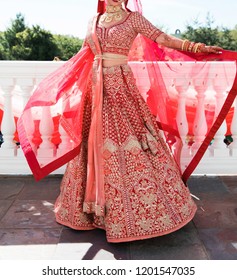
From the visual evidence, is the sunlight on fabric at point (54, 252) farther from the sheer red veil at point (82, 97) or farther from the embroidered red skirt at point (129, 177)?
the sheer red veil at point (82, 97)

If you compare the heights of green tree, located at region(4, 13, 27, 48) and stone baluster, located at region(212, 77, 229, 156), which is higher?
stone baluster, located at region(212, 77, 229, 156)

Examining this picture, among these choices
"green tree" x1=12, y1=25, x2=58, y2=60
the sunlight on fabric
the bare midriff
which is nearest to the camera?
the sunlight on fabric

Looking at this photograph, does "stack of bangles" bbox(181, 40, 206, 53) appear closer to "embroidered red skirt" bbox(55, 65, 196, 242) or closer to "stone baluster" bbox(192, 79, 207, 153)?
"embroidered red skirt" bbox(55, 65, 196, 242)

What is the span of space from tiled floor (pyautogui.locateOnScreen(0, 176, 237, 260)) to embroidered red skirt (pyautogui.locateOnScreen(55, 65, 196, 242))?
0.08 meters

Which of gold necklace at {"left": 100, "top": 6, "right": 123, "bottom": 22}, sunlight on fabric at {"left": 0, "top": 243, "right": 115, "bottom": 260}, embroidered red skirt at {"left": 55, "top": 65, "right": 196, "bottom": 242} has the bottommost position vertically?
sunlight on fabric at {"left": 0, "top": 243, "right": 115, "bottom": 260}

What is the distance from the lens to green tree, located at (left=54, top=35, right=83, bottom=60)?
25.9 m

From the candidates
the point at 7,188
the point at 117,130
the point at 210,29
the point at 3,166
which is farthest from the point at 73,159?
the point at 210,29

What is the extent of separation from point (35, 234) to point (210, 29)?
2817cm

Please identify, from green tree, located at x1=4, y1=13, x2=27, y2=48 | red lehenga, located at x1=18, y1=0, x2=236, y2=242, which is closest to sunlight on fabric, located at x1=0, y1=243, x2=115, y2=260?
red lehenga, located at x1=18, y1=0, x2=236, y2=242

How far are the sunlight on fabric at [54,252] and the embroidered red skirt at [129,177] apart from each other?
0.43 feet

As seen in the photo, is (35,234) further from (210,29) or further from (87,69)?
(210,29)

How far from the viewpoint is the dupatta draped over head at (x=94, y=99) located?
2.55 metres

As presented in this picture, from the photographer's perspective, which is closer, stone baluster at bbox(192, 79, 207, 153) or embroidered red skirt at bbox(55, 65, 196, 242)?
embroidered red skirt at bbox(55, 65, 196, 242)

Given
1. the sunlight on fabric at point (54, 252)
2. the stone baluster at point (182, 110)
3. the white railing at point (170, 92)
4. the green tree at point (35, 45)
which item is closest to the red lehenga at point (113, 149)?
the sunlight on fabric at point (54, 252)
